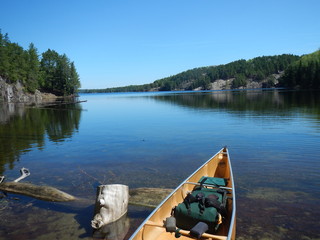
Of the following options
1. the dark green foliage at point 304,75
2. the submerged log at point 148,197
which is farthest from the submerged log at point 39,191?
the dark green foliage at point 304,75

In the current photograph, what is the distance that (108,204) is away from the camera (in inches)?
314

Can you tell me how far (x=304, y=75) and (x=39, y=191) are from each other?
147378mm

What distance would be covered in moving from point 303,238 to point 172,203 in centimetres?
405

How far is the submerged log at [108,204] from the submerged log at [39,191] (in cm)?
263

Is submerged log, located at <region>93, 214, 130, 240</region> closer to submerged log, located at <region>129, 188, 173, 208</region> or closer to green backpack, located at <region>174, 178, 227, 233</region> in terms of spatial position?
submerged log, located at <region>129, 188, 173, 208</region>

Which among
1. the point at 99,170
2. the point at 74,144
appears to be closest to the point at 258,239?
the point at 99,170

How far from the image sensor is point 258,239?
7.21 meters

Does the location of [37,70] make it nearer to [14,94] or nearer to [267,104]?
[14,94]

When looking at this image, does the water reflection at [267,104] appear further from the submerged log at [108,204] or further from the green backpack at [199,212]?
the submerged log at [108,204]

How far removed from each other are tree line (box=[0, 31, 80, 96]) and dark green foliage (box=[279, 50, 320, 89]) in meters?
127

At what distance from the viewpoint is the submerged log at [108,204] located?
7.83 meters

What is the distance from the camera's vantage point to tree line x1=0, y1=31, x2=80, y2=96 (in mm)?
96294

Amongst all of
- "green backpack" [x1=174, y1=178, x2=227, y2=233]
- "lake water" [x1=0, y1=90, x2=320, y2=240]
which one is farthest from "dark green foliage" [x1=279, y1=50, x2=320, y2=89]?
"green backpack" [x1=174, y1=178, x2=227, y2=233]

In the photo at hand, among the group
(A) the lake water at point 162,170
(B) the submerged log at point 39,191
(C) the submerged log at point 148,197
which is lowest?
(A) the lake water at point 162,170
